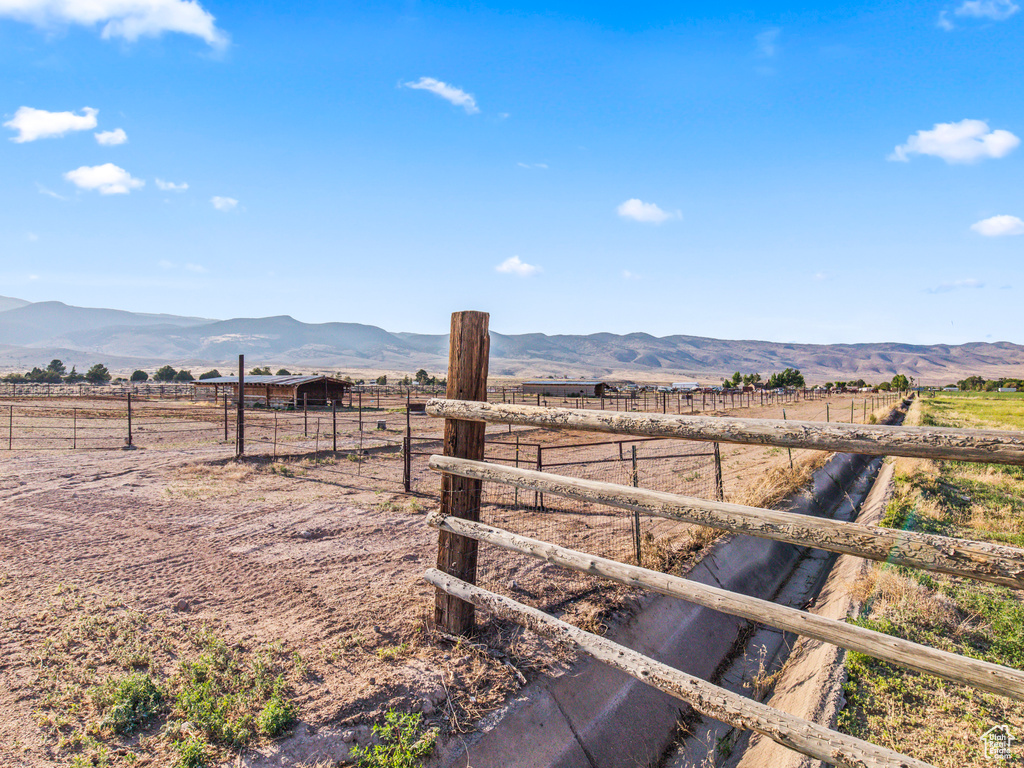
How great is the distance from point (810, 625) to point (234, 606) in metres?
5.04

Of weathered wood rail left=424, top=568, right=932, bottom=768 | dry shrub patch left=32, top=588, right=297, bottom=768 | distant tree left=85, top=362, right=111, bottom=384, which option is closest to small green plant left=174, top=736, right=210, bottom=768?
Answer: dry shrub patch left=32, top=588, right=297, bottom=768

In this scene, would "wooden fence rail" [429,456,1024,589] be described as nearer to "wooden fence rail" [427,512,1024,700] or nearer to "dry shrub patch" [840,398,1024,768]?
"wooden fence rail" [427,512,1024,700]

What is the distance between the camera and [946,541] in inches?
96.4

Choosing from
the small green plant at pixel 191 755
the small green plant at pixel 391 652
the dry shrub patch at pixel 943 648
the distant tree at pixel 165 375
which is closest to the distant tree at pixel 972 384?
the dry shrub patch at pixel 943 648

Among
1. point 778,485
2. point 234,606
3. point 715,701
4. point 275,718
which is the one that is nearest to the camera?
point 715,701

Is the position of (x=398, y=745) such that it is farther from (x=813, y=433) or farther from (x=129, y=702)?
(x=813, y=433)

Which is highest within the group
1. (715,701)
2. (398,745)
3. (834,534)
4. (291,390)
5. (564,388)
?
(834,534)

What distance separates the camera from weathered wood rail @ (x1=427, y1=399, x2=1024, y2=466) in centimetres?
241

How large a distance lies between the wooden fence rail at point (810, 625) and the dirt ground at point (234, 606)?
1106mm

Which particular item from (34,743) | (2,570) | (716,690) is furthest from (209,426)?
Result: (716,690)

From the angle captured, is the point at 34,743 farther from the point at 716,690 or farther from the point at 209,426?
the point at 209,426

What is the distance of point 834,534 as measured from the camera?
8.67 ft

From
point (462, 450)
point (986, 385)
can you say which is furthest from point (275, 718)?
point (986, 385)

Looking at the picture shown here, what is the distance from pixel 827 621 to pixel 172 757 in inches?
146
